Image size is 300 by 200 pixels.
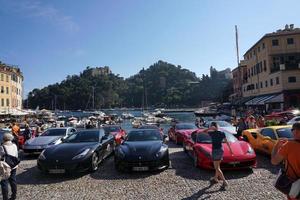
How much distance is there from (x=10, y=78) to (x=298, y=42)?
58372 millimetres

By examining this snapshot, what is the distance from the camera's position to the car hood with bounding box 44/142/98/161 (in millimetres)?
9344

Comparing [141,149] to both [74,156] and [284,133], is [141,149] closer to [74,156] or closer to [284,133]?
[74,156]

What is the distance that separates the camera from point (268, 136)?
11648 mm

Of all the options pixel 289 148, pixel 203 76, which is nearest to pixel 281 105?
pixel 289 148

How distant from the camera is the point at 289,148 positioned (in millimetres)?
4375

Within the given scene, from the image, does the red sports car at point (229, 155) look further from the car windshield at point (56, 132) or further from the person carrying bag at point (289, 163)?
the car windshield at point (56, 132)

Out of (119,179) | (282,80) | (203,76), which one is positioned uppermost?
(203,76)

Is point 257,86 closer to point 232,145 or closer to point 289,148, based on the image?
point 232,145

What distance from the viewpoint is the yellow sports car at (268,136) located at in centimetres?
1116

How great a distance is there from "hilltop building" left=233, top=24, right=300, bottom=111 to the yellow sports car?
29945 mm

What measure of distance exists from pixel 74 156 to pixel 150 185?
2.67 meters

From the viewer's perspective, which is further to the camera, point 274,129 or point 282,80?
point 282,80

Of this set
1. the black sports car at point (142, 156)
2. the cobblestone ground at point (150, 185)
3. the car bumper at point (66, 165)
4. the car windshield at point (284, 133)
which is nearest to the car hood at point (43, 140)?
the cobblestone ground at point (150, 185)

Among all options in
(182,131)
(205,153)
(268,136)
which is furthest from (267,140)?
Result: (182,131)
